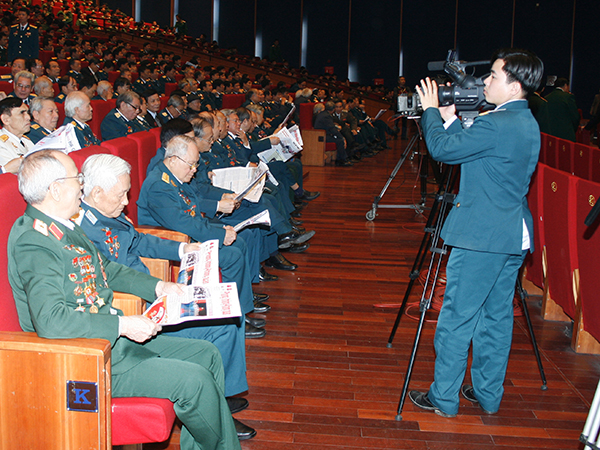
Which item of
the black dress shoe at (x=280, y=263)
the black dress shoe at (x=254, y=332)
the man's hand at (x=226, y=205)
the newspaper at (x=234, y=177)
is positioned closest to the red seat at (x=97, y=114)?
the newspaper at (x=234, y=177)

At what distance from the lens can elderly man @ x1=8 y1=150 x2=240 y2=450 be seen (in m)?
1.44

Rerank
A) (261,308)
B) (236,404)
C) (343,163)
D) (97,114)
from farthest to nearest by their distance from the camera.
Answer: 1. (343,163)
2. (97,114)
3. (261,308)
4. (236,404)

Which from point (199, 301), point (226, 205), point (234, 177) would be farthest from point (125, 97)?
point (199, 301)

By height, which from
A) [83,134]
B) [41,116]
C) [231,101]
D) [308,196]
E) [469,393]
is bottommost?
[469,393]

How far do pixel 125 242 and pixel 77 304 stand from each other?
0.59 m

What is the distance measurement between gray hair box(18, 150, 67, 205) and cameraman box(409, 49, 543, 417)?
126 cm

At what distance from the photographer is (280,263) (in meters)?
3.98

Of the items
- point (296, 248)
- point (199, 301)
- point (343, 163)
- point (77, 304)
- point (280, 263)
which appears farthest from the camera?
point (343, 163)

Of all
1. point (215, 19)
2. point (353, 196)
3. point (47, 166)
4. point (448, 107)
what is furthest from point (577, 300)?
point (215, 19)

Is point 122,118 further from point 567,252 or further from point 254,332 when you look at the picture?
point 567,252

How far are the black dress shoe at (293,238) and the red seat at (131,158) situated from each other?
62.1 inches

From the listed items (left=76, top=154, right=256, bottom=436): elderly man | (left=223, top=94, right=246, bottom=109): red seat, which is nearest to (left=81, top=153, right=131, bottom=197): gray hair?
(left=76, top=154, right=256, bottom=436): elderly man

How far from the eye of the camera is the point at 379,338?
2.90 metres

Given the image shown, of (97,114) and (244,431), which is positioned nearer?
(244,431)
